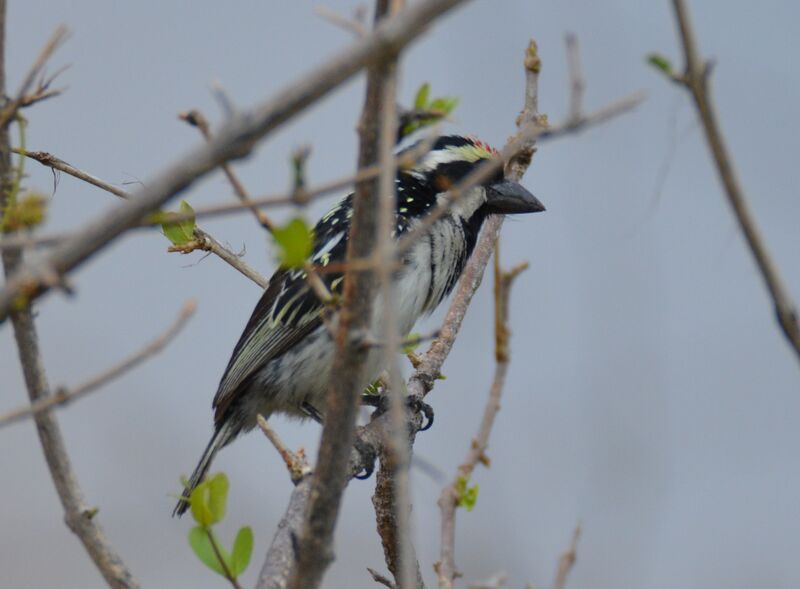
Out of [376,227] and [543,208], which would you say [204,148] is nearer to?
[376,227]

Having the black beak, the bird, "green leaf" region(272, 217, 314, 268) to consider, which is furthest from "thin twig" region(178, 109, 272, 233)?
the black beak

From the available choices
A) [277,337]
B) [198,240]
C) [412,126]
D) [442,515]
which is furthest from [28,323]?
[277,337]

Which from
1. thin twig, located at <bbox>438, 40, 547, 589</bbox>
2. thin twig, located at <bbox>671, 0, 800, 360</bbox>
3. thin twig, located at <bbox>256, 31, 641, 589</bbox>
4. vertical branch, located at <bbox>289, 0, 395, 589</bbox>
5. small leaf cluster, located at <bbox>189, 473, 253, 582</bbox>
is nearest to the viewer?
thin twig, located at <bbox>671, 0, 800, 360</bbox>

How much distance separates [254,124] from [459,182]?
3117 millimetres

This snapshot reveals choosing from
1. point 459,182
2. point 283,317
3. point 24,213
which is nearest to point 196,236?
point 283,317

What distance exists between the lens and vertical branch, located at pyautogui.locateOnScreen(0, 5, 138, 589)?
1.33 m

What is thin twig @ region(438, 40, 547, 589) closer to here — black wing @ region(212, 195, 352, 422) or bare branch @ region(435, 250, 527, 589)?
bare branch @ region(435, 250, 527, 589)

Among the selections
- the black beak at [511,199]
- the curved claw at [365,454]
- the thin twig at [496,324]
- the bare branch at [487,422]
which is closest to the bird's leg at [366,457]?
the curved claw at [365,454]

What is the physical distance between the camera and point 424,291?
151 inches

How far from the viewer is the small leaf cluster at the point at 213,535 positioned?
1.80 m

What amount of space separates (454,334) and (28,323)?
2519mm

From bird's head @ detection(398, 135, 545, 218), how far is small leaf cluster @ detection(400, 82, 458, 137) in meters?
1.62

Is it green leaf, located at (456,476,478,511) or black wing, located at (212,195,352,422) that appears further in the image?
black wing, located at (212,195,352,422)

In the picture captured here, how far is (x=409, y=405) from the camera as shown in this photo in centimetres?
355
